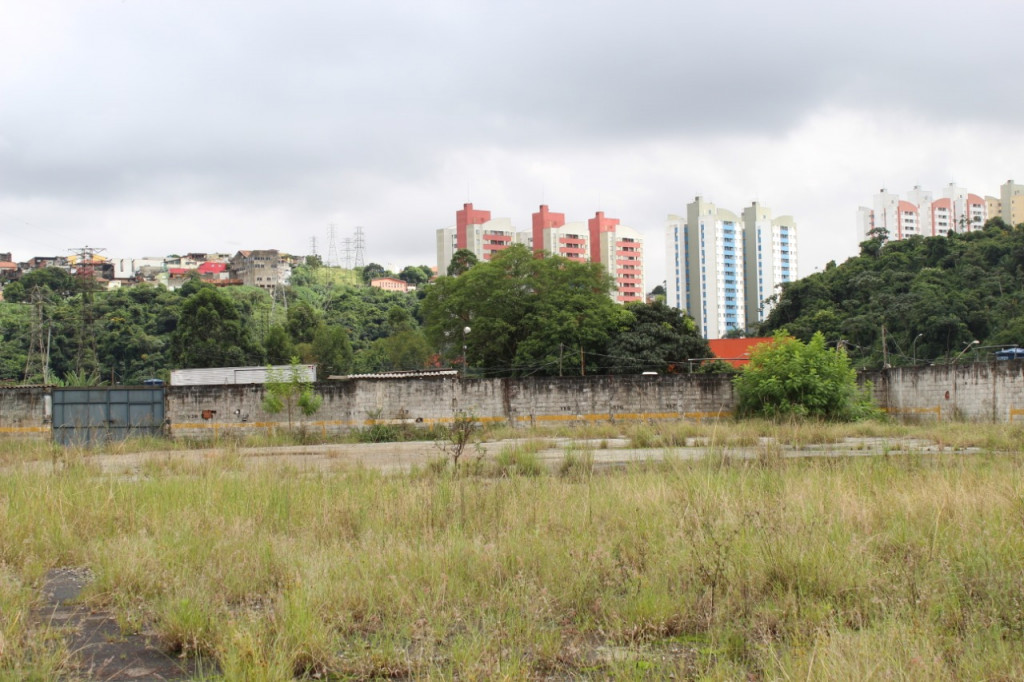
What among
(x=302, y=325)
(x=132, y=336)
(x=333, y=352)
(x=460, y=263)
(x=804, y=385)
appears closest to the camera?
(x=804, y=385)

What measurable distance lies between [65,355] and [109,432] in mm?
55031

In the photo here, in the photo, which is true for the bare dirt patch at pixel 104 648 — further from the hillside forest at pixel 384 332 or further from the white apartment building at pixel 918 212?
the white apartment building at pixel 918 212

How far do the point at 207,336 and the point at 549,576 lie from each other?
65.4 meters

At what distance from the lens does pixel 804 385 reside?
2791 cm

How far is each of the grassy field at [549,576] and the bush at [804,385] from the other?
64.1ft

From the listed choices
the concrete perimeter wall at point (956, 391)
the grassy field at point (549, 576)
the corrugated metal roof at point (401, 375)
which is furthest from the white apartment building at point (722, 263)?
the grassy field at point (549, 576)

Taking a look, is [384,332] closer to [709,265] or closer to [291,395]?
[709,265]

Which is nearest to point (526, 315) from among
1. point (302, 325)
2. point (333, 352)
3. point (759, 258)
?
point (333, 352)

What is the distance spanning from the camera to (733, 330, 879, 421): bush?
2739 cm

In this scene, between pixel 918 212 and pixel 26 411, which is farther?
pixel 918 212

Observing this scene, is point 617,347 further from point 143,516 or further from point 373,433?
point 143,516

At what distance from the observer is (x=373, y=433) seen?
2788 centimetres

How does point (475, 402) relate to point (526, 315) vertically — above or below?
below

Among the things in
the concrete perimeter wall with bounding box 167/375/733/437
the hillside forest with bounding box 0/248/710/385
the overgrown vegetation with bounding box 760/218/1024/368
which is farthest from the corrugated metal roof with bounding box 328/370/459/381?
the overgrown vegetation with bounding box 760/218/1024/368
